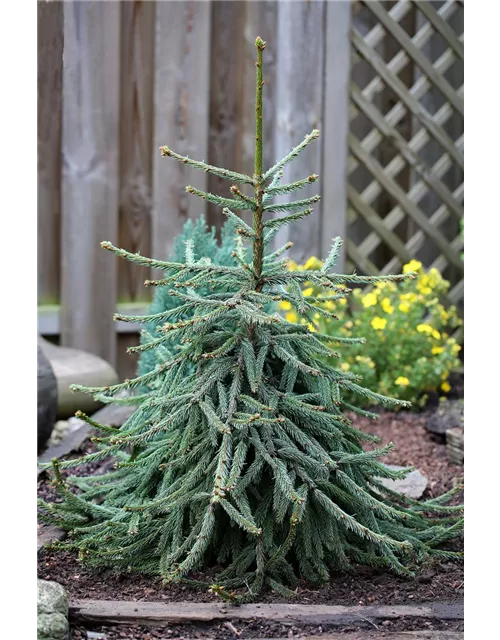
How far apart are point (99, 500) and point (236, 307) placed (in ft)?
2.54

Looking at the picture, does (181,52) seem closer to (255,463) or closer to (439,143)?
(439,143)

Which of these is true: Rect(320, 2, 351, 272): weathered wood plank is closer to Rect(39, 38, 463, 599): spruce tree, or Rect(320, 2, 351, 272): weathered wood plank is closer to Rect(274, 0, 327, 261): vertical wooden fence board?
Rect(274, 0, 327, 261): vertical wooden fence board

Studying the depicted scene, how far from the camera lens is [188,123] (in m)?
3.57

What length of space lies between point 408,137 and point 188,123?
4.20 ft

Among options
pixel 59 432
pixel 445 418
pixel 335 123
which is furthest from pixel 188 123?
pixel 445 418

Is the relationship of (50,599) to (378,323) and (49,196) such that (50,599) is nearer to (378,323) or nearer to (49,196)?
(378,323)

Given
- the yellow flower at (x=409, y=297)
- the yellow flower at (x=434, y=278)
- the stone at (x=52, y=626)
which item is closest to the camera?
the stone at (x=52, y=626)

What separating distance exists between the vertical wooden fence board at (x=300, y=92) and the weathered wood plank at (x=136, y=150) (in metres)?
0.57

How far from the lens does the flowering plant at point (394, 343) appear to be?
325cm

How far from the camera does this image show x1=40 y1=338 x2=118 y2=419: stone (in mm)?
3225

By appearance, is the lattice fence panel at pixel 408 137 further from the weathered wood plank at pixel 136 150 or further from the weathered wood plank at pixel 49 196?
the weathered wood plank at pixel 49 196


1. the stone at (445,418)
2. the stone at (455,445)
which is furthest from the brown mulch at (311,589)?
the stone at (445,418)

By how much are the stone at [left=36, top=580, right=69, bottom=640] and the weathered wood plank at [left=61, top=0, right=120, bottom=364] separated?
2282mm
